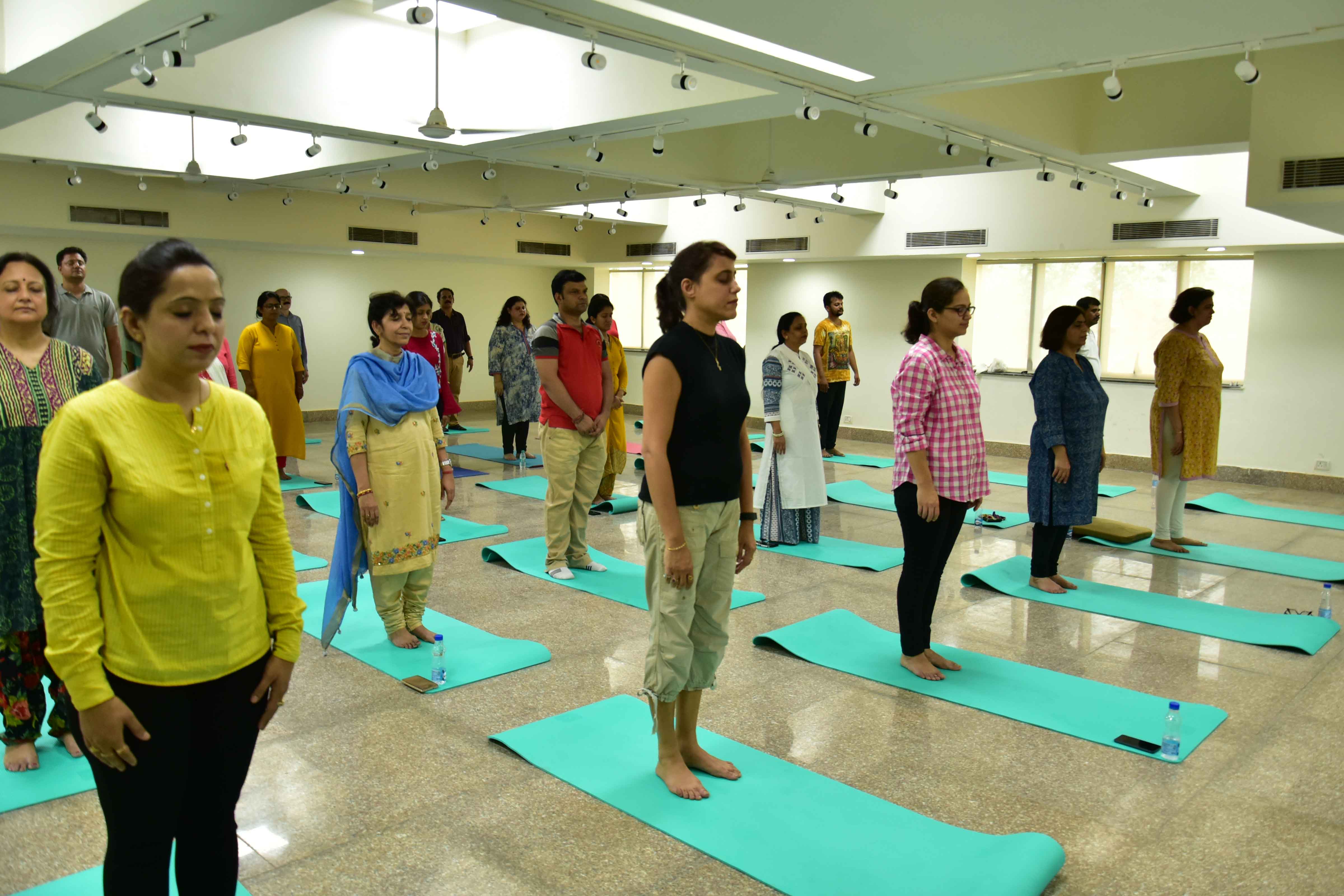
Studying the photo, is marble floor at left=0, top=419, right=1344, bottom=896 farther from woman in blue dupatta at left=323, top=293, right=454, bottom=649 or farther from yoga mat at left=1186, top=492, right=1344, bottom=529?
yoga mat at left=1186, top=492, right=1344, bottom=529

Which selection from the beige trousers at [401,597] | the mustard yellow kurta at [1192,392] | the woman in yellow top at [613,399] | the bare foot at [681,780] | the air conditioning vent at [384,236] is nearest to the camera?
the bare foot at [681,780]

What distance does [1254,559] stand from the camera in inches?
246

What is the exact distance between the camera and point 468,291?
14.4 m

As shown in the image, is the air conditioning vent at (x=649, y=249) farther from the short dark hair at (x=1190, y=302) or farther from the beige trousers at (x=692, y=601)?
the beige trousers at (x=692, y=601)

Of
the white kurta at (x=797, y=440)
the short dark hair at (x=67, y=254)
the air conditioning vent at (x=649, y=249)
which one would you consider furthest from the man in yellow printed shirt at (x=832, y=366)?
the short dark hair at (x=67, y=254)

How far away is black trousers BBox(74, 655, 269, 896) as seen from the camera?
5.37 ft

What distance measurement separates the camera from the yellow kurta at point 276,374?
26.6 ft

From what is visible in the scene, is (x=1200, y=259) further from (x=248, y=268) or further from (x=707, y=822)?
(x=248, y=268)

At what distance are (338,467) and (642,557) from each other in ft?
8.57

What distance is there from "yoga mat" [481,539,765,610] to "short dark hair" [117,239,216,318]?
11.3ft

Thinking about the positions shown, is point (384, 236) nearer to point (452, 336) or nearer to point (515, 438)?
point (452, 336)

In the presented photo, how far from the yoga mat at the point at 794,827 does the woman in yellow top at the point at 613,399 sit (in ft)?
8.77

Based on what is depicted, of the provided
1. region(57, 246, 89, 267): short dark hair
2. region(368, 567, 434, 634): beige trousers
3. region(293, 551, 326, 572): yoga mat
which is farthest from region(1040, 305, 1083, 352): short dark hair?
region(57, 246, 89, 267): short dark hair

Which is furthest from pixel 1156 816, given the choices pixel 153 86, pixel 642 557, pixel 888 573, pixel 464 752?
pixel 153 86
